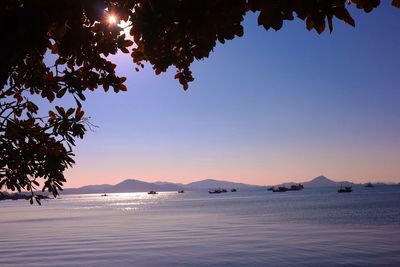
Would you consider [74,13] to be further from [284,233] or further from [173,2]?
[284,233]

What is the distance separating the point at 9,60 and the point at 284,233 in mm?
33535

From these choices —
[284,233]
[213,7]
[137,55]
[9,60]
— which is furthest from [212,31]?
[284,233]

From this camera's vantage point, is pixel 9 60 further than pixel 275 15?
Yes

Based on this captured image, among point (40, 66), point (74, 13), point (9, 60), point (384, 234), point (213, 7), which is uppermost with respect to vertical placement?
point (40, 66)

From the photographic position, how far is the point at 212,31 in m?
3.04

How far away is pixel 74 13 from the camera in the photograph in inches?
98.8

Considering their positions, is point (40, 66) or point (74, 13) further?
A: point (40, 66)

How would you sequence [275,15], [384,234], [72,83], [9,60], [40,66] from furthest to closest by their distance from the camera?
[384,234] → [40,66] → [72,83] → [9,60] → [275,15]

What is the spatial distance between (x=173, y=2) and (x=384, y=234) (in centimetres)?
3398

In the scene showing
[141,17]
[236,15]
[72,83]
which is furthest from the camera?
[72,83]

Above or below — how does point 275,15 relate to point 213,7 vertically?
below

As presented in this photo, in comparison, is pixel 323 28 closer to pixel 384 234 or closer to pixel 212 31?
pixel 212 31

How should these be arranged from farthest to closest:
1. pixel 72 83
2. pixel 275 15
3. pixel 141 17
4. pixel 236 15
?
pixel 72 83
pixel 141 17
pixel 236 15
pixel 275 15

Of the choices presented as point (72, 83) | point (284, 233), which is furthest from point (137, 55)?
point (284, 233)
